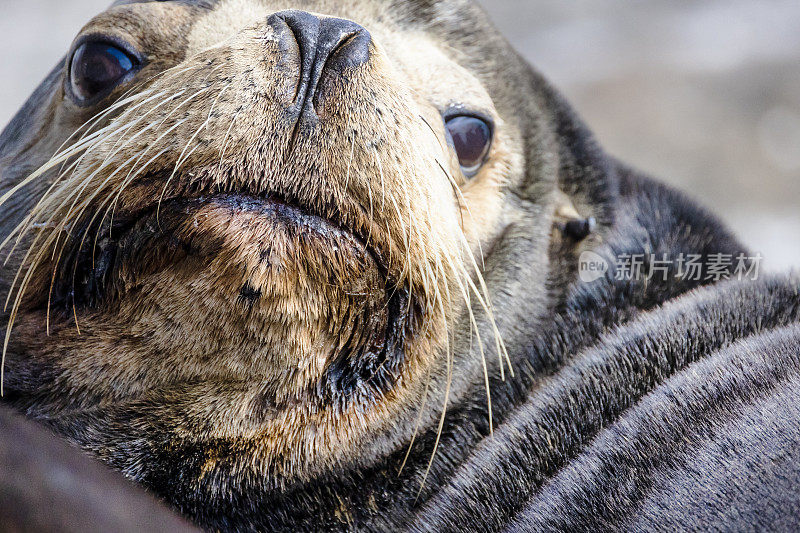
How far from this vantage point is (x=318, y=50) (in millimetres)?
1513

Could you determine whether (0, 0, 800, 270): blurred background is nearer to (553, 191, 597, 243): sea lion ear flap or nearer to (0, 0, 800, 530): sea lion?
(553, 191, 597, 243): sea lion ear flap

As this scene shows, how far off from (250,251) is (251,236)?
3 centimetres

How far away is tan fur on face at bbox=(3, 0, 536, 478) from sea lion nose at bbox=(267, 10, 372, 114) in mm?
26

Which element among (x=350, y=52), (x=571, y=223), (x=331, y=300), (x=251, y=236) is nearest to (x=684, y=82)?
(x=571, y=223)

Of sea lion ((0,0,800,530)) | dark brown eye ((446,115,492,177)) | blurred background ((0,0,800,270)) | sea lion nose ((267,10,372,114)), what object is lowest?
sea lion ((0,0,800,530))

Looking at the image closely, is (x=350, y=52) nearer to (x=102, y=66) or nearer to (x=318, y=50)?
(x=318, y=50)

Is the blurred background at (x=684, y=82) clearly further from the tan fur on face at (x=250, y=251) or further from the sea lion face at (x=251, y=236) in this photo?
the tan fur on face at (x=250, y=251)

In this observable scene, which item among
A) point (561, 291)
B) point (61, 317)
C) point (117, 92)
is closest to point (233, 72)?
point (117, 92)

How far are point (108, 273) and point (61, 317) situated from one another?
0.20 meters

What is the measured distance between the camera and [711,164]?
7141mm

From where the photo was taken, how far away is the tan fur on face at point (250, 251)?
4.84ft

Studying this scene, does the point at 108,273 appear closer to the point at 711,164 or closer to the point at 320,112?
the point at 320,112

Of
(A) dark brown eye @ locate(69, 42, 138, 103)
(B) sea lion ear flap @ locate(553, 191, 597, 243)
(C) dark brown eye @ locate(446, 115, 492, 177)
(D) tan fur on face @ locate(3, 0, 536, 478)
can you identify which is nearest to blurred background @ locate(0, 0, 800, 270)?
(B) sea lion ear flap @ locate(553, 191, 597, 243)

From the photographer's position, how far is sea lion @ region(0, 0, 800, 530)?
150 cm
